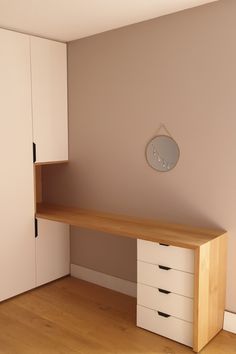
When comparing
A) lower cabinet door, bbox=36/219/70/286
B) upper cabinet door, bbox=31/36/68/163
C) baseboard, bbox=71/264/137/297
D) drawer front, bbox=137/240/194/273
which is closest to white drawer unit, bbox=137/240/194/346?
drawer front, bbox=137/240/194/273

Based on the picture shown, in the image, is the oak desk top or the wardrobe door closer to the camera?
the oak desk top

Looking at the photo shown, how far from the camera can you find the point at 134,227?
279 cm

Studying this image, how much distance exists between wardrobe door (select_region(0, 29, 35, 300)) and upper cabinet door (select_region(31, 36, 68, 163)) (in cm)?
8

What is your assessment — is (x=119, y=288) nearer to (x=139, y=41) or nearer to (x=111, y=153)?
(x=111, y=153)

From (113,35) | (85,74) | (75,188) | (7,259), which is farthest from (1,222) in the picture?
(113,35)

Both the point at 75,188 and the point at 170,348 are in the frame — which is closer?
the point at 170,348

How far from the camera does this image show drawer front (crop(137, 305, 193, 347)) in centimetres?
245

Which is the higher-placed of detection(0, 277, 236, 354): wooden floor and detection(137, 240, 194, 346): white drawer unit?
detection(137, 240, 194, 346): white drawer unit

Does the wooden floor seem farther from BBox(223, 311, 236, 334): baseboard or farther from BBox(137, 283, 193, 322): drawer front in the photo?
BBox(137, 283, 193, 322): drawer front

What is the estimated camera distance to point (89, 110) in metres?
3.34

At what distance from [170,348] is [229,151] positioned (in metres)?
1.35

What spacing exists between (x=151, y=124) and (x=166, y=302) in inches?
51.6

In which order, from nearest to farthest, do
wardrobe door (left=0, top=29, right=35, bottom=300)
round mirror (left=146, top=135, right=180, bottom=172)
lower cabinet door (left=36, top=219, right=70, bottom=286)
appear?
round mirror (left=146, top=135, right=180, bottom=172) → wardrobe door (left=0, top=29, right=35, bottom=300) → lower cabinet door (left=36, top=219, right=70, bottom=286)

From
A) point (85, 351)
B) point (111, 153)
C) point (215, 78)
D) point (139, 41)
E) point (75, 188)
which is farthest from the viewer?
point (75, 188)
